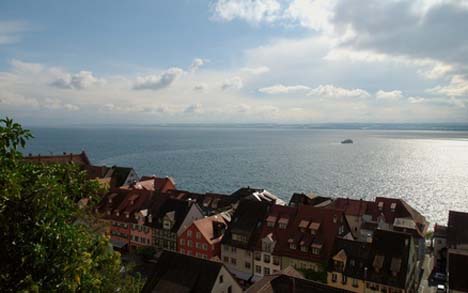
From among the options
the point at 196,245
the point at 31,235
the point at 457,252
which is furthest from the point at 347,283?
the point at 31,235

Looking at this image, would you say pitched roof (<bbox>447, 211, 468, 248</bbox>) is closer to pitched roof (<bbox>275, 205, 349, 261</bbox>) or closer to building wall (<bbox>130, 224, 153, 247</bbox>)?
pitched roof (<bbox>275, 205, 349, 261</bbox>)

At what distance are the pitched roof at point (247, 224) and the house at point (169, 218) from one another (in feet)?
30.9

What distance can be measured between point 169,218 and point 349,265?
28.6 metres

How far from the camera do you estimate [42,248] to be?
8.54 metres

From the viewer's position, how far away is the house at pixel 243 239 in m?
48.4

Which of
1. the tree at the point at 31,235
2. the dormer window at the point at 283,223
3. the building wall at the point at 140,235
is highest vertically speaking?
the tree at the point at 31,235

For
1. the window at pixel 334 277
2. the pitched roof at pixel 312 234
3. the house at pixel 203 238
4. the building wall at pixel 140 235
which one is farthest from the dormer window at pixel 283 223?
the building wall at pixel 140 235

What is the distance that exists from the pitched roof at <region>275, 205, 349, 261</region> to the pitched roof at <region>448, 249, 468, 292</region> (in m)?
12.5

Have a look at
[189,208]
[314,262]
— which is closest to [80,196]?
[314,262]

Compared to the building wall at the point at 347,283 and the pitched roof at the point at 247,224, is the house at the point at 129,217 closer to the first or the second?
the pitched roof at the point at 247,224

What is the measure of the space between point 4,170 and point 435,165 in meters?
221

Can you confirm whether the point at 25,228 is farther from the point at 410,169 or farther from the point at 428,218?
the point at 410,169

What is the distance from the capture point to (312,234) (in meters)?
45.0

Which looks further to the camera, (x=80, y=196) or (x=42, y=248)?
(x=80, y=196)
